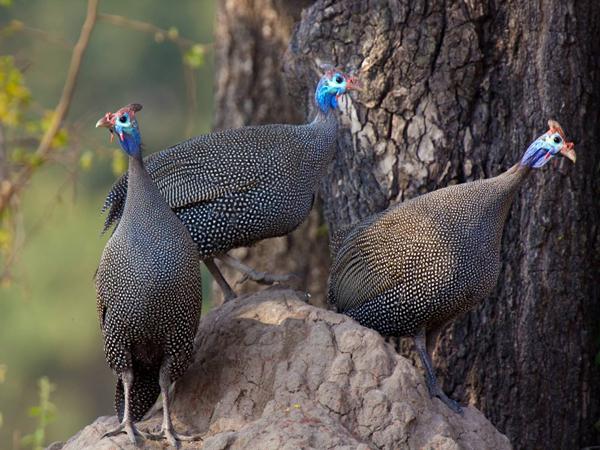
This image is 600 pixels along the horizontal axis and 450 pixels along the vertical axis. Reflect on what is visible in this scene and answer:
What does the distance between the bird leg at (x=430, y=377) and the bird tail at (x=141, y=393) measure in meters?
1.20

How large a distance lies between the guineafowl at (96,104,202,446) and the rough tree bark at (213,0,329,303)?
3.32 metres

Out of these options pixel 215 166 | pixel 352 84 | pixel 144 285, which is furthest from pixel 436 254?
pixel 144 285

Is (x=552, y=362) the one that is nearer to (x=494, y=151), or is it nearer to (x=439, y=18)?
(x=494, y=151)

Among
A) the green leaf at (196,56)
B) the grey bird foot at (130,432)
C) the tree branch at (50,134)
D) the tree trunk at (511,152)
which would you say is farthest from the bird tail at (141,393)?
the green leaf at (196,56)

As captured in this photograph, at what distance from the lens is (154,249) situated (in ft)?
17.1

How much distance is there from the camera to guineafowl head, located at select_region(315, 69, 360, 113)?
6.27m

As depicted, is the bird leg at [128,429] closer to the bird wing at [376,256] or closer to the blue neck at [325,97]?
the bird wing at [376,256]

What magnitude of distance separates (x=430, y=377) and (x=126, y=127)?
178 cm

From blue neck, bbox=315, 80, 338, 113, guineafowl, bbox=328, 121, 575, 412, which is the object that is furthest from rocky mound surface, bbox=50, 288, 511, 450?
blue neck, bbox=315, 80, 338, 113

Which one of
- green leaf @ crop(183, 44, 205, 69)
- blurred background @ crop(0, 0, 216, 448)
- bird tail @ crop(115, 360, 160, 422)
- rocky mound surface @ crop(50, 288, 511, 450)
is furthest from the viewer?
blurred background @ crop(0, 0, 216, 448)

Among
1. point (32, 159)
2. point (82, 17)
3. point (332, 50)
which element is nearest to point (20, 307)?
point (82, 17)

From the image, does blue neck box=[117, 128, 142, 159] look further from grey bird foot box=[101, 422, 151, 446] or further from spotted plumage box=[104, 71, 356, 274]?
grey bird foot box=[101, 422, 151, 446]

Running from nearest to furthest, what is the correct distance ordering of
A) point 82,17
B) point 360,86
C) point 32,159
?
1. point 360,86
2. point 32,159
3. point 82,17

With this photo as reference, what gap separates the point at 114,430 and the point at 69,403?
1568cm
